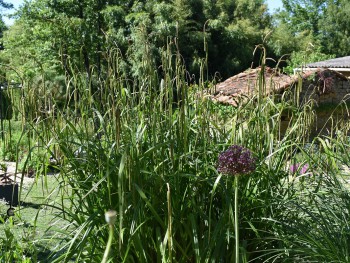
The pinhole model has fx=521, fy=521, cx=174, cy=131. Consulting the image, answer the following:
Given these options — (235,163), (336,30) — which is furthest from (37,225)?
(336,30)

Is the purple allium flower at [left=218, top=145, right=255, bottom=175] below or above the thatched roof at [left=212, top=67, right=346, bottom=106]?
below

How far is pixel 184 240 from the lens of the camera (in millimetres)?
2219

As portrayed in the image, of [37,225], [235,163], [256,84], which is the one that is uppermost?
[256,84]

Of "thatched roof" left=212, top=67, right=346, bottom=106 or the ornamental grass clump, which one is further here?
"thatched roof" left=212, top=67, right=346, bottom=106

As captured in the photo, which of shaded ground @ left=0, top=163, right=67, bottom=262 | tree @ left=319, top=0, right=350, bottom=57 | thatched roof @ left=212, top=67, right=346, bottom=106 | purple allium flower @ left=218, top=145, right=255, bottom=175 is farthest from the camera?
tree @ left=319, top=0, right=350, bottom=57

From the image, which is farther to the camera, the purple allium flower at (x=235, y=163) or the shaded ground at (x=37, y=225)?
the shaded ground at (x=37, y=225)

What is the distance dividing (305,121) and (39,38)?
16255 mm

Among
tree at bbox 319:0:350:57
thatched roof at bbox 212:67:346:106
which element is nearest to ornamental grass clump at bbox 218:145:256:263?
thatched roof at bbox 212:67:346:106

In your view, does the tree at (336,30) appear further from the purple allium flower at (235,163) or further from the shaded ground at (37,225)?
the purple allium flower at (235,163)

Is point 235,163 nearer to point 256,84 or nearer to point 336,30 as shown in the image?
point 256,84

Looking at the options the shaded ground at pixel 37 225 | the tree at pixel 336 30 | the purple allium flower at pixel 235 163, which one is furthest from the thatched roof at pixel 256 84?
the tree at pixel 336 30

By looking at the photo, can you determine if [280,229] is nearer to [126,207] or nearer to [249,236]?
[249,236]

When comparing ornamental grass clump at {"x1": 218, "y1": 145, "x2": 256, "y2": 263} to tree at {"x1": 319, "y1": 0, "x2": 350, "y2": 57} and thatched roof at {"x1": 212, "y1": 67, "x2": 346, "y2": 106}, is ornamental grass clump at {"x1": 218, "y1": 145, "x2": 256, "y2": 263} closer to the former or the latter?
thatched roof at {"x1": 212, "y1": 67, "x2": 346, "y2": 106}

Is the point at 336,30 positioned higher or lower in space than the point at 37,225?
higher
